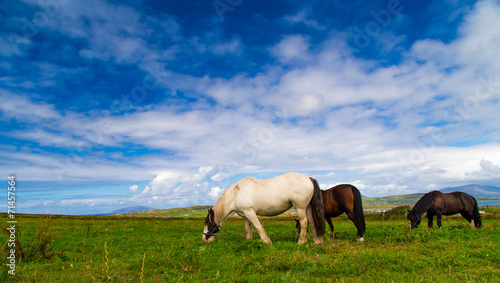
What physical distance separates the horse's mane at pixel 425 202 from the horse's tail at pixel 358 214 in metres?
6.41

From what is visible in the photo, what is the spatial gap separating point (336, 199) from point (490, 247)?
5260 millimetres

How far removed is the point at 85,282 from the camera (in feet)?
18.6

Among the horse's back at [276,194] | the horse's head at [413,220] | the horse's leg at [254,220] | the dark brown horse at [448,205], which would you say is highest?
the horse's back at [276,194]

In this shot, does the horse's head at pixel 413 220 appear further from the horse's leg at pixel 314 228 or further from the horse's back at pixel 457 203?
the horse's leg at pixel 314 228

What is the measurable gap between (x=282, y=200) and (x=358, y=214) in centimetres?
371

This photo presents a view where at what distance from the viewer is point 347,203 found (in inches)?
441

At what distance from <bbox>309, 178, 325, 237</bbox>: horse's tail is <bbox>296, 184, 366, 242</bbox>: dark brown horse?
1614 millimetres

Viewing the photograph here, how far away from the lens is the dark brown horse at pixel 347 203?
424 inches

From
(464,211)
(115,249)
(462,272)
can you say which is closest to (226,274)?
(462,272)

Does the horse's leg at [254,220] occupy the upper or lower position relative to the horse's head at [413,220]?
upper

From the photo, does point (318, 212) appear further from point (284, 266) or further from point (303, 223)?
point (284, 266)

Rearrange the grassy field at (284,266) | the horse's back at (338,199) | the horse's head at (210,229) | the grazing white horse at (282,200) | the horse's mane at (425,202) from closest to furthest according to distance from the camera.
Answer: the grassy field at (284,266) < the grazing white horse at (282,200) < the horse's head at (210,229) < the horse's back at (338,199) < the horse's mane at (425,202)

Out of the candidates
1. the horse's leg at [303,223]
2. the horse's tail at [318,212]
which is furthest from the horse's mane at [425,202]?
the horse's leg at [303,223]

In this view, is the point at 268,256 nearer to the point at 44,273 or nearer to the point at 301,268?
the point at 301,268
